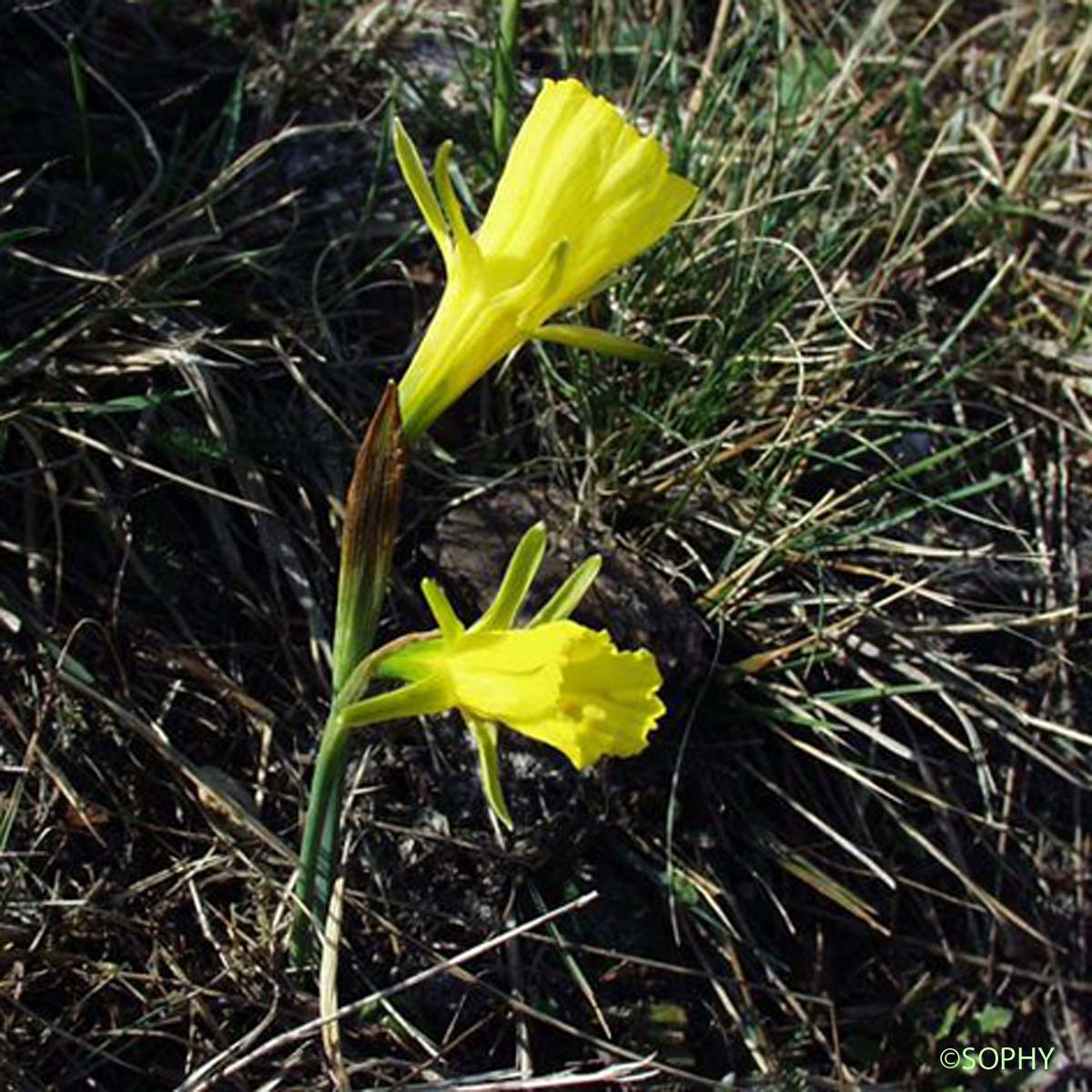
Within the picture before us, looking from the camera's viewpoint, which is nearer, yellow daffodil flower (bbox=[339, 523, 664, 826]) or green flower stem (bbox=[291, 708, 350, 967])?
yellow daffodil flower (bbox=[339, 523, 664, 826])

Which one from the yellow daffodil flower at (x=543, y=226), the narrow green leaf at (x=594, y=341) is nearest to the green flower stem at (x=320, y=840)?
the yellow daffodil flower at (x=543, y=226)

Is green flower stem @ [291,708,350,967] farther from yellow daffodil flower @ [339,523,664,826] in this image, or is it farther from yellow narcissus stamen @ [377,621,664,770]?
yellow narcissus stamen @ [377,621,664,770]

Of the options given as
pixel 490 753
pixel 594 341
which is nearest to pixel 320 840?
pixel 490 753

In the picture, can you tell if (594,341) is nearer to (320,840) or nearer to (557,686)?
(557,686)

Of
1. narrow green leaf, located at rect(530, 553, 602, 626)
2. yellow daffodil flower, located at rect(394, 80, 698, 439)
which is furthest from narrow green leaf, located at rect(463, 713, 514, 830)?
yellow daffodil flower, located at rect(394, 80, 698, 439)

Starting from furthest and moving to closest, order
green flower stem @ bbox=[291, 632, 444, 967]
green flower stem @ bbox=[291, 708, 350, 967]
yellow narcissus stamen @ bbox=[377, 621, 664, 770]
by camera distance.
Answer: green flower stem @ bbox=[291, 708, 350, 967]
green flower stem @ bbox=[291, 632, 444, 967]
yellow narcissus stamen @ bbox=[377, 621, 664, 770]

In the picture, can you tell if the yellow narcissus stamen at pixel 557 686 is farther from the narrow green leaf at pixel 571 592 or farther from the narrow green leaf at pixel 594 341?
the narrow green leaf at pixel 594 341

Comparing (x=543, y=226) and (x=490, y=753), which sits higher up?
(x=543, y=226)
